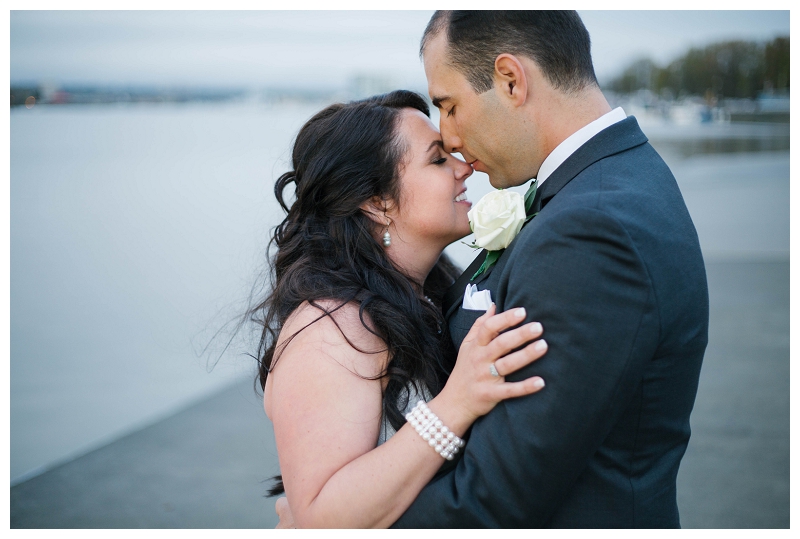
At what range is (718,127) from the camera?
10219 millimetres

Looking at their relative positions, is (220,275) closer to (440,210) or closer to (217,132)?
(217,132)

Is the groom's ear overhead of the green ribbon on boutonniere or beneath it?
overhead

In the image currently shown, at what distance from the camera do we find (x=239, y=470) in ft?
11.4

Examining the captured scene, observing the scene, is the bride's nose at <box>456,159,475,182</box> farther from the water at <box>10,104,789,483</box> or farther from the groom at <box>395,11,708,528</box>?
the water at <box>10,104,789,483</box>

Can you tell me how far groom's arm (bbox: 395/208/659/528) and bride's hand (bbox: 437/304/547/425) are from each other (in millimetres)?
20

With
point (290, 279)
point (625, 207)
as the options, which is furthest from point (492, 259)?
point (290, 279)

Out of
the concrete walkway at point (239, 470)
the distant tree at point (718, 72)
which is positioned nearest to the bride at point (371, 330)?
the concrete walkway at point (239, 470)

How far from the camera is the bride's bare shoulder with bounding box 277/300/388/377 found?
1489mm

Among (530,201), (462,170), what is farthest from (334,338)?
(462,170)

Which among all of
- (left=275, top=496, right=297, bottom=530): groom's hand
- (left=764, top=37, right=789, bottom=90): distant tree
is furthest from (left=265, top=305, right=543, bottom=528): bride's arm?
(left=764, top=37, right=789, bottom=90): distant tree

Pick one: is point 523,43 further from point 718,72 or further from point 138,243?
point 718,72

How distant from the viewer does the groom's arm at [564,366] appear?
112 centimetres

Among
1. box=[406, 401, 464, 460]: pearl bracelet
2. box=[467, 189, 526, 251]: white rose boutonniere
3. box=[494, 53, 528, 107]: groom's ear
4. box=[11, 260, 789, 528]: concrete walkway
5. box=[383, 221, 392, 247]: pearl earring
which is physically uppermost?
box=[494, 53, 528, 107]: groom's ear

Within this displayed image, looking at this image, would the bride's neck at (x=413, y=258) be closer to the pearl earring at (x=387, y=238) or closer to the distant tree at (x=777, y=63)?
the pearl earring at (x=387, y=238)
